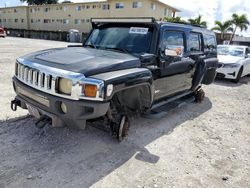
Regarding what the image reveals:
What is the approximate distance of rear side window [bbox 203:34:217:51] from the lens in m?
6.10

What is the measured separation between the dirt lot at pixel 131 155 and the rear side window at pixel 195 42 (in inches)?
66.2

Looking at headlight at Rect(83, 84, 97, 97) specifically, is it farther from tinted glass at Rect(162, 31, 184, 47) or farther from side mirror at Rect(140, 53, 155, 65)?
tinted glass at Rect(162, 31, 184, 47)

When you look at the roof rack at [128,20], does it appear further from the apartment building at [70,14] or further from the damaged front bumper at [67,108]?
the apartment building at [70,14]

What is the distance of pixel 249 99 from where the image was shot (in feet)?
23.8

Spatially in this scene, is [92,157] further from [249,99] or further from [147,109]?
[249,99]

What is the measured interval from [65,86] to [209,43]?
482cm

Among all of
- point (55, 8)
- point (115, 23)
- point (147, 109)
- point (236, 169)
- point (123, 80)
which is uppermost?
point (55, 8)

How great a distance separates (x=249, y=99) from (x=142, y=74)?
520cm

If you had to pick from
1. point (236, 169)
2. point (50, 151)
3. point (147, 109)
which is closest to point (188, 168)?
point (236, 169)

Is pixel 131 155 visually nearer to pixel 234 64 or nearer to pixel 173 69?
pixel 173 69

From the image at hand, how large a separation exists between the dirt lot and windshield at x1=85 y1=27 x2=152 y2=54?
4.86ft

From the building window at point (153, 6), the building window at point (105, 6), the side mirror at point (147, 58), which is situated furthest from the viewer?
the building window at point (105, 6)

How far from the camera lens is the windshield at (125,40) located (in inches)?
159

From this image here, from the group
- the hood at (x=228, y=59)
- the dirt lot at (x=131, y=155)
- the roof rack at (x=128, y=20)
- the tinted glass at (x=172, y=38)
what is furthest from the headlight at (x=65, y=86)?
the hood at (x=228, y=59)
